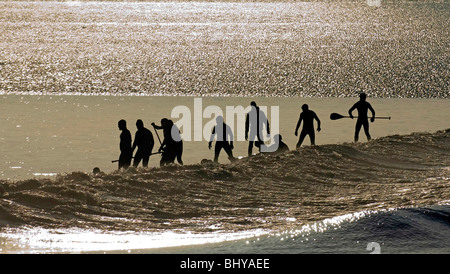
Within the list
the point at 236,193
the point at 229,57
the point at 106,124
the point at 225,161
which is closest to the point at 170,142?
the point at 236,193

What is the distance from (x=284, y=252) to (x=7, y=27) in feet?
317

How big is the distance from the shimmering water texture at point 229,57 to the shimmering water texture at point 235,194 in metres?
21.0

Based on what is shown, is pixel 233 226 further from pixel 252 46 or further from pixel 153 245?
pixel 252 46

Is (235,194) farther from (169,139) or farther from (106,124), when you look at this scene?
(106,124)

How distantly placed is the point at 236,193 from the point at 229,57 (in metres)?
45.7

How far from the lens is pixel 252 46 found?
241ft

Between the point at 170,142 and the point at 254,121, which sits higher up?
the point at 254,121

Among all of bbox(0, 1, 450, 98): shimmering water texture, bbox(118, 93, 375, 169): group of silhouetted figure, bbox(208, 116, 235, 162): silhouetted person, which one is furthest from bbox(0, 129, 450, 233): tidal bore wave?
bbox(0, 1, 450, 98): shimmering water texture

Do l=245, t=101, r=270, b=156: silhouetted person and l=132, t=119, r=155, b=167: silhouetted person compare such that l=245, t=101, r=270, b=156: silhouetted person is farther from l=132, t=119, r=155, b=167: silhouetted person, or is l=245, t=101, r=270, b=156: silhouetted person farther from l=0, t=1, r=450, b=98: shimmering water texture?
l=0, t=1, r=450, b=98: shimmering water texture

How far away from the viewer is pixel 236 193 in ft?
56.0

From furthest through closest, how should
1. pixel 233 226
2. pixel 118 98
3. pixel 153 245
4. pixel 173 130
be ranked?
pixel 118 98
pixel 173 130
pixel 233 226
pixel 153 245

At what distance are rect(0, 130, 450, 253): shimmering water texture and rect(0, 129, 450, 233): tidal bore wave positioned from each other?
0.7 inches

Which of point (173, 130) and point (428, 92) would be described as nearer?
point (173, 130)

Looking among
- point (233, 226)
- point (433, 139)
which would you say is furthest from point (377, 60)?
point (233, 226)
